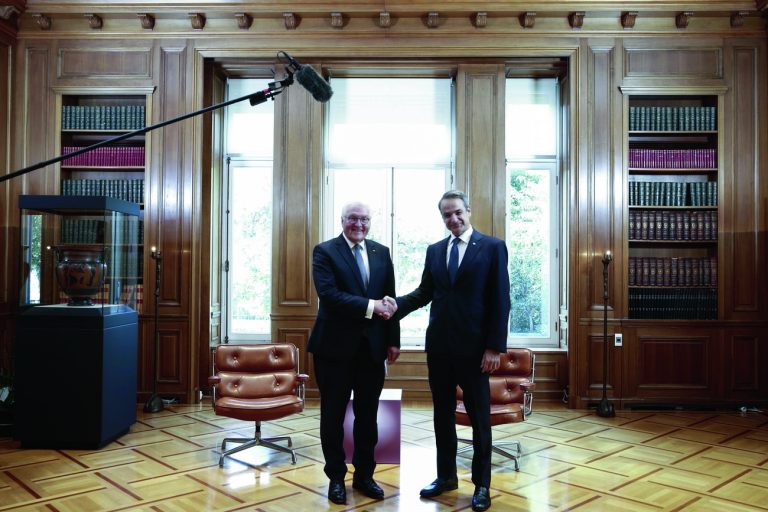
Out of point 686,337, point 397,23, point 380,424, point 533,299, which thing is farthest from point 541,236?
point 380,424

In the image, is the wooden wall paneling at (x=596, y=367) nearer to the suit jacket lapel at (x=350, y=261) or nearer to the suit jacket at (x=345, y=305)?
the suit jacket at (x=345, y=305)

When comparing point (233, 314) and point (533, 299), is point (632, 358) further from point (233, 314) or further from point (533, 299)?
point (233, 314)

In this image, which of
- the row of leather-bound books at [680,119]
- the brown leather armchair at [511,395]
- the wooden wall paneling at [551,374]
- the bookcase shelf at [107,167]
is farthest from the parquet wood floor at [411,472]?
the row of leather-bound books at [680,119]

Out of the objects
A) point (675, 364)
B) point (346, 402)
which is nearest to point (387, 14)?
point (346, 402)

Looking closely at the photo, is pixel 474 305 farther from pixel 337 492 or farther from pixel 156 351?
pixel 156 351

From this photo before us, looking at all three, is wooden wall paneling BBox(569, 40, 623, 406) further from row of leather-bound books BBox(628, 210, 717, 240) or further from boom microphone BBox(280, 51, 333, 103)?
boom microphone BBox(280, 51, 333, 103)

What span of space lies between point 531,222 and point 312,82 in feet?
14.2

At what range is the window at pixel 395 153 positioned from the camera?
6602mm

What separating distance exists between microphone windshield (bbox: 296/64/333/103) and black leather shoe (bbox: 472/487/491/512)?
2119 millimetres

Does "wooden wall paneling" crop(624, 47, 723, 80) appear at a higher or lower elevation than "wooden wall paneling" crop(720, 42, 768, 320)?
higher

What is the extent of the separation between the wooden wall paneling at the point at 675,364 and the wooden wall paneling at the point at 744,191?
Answer: 1.28 feet

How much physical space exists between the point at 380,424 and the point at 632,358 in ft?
10.2

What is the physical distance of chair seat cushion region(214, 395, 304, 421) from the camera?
4.09m

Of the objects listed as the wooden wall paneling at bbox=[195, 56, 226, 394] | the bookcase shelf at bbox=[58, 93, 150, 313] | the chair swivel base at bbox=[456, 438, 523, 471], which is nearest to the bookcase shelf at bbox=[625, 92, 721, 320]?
the chair swivel base at bbox=[456, 438, 523, 471]
